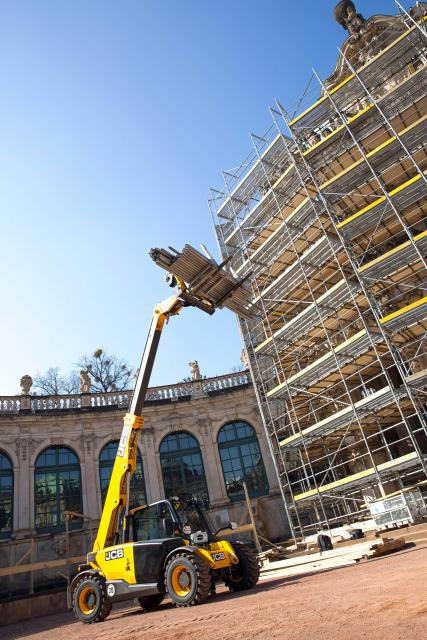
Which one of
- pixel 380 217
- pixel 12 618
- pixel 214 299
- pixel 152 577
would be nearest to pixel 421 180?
pixel 380 217

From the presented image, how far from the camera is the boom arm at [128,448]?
10.3m

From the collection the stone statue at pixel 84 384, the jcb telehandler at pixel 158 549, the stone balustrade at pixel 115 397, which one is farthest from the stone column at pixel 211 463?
the jcb telehandler at pixel 158 549

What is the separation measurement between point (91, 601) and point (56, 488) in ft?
43.1

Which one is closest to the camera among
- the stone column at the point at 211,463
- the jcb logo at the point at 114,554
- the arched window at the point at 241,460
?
the jcb logo at the point at 114,554

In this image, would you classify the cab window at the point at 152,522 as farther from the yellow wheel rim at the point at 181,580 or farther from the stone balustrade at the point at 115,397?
the stone balustrade at the point at 115,397

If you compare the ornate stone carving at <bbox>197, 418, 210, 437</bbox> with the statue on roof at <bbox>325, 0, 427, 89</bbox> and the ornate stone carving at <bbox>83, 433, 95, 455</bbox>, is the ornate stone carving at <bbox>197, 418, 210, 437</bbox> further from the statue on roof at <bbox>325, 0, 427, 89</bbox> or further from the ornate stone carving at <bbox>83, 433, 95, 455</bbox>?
the statue on roof at <bbox>325, 0, 427, 89</bbox>

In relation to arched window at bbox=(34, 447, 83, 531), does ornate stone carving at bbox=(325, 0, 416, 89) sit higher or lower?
higher

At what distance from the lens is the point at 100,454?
22969mm

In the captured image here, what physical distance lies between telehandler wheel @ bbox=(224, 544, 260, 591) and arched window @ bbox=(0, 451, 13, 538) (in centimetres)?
1473

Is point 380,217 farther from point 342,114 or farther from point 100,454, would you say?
point 100,454

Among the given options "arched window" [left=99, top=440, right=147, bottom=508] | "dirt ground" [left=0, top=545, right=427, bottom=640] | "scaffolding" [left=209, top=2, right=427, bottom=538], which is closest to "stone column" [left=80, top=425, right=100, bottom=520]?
"arched window" [left=99, top=440, right=147, bottom=508]

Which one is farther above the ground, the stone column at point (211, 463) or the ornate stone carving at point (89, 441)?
the ornate stone carving at point (89, 441)

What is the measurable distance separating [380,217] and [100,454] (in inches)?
694

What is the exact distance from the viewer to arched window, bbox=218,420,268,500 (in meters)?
23.3
